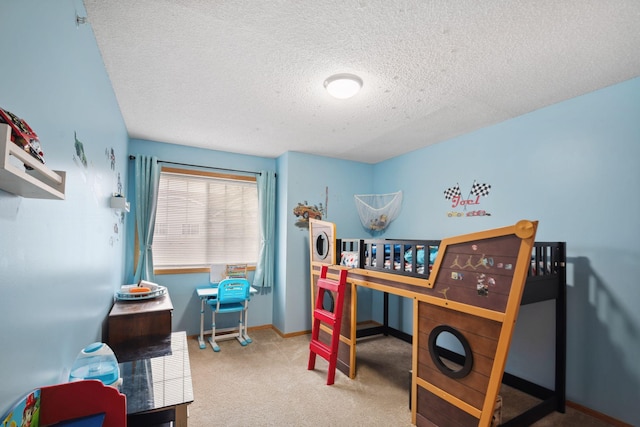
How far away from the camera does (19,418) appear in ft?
2.79

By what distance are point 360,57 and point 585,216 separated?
209cm

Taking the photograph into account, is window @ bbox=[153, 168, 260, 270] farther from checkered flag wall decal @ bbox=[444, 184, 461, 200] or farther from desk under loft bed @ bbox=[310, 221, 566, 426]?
checkered flag wall decal @ bbox=[444, 184, 461, 200]

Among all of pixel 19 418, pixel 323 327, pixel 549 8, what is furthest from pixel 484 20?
pixel 323 327

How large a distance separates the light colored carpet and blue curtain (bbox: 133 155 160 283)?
1.07 meters

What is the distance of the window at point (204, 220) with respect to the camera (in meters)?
3.70

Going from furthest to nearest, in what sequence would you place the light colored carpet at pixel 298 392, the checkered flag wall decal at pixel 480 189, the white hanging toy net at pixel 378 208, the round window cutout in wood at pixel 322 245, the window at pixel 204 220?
the white hanging toy net at pixel 378 208 → the window at pixel 204 220 → the round window cutout in wood at pixel 322 245 → the checkered flag wall decal at pixel 480 189 → the light colored carpet at pixel 298 392

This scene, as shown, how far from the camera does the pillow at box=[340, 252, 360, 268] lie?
302 centimetres

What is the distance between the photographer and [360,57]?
1.87 metres

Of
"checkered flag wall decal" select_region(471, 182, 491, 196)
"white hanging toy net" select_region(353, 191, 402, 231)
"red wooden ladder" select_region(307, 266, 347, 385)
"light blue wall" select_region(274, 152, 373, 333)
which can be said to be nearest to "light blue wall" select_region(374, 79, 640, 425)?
"checkered flag wall decal" select_region(471, 182, 491, 196)

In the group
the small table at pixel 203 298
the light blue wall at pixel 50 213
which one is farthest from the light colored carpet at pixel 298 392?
the light blue wall at pixel 50 213

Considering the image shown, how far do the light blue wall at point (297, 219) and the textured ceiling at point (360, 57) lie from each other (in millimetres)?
1092

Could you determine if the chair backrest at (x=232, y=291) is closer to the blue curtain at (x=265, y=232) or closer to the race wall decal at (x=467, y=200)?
the blue curtain at (x=265, y=232)

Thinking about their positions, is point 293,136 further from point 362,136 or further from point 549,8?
point 549,8

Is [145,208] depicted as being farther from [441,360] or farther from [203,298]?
[441,360]
